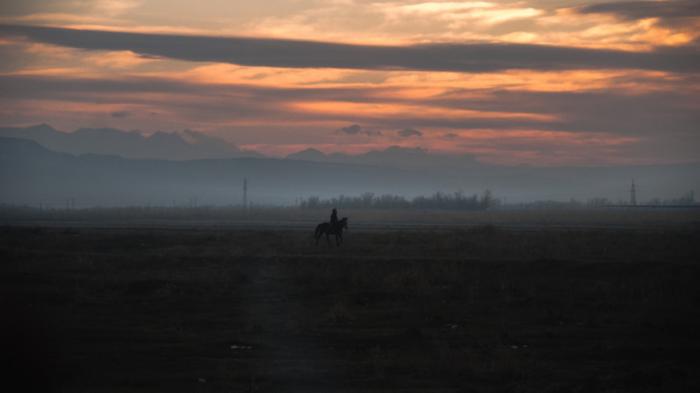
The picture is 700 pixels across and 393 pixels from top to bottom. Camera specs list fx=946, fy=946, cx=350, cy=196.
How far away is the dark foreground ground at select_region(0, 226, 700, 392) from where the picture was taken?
18.8 metres

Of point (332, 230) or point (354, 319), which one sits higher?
point (332, 230)

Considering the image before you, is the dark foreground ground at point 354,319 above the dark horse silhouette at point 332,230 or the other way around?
the other way around

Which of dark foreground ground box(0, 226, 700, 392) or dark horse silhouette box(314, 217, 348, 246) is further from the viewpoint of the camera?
dark horse silhouette box(314, 217, 348, 246)

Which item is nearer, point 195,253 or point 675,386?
point 675,386

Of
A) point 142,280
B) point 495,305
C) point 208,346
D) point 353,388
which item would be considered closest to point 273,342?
point 208,346

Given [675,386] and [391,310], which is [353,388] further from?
[391,310]

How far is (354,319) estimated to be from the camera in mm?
26562

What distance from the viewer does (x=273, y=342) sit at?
22953 mm

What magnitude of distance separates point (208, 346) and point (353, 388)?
5.42 meters

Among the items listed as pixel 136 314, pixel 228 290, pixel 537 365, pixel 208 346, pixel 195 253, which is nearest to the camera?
pixel 537 365

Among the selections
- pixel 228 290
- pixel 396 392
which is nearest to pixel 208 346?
pixel 396 392

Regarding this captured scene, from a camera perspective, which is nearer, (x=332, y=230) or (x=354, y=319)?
(x=354, y=319)

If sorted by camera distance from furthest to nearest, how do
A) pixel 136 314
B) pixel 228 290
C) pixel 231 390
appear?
pixel 228 290 < pixel 136 314 < pixel 231 390

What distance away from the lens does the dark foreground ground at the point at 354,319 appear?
18.8 meters
